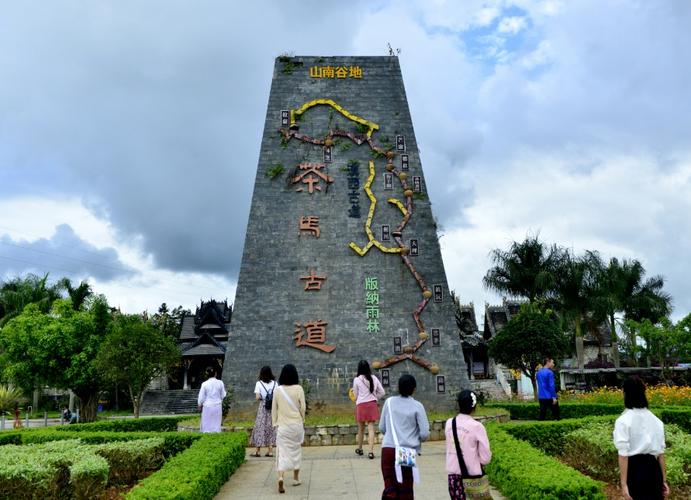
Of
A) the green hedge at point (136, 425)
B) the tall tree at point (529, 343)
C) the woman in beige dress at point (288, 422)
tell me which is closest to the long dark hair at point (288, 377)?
the woman in beige dress at point (288, 422)

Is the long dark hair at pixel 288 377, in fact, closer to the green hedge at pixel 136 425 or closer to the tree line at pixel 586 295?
the green hedge at pixel 136 425

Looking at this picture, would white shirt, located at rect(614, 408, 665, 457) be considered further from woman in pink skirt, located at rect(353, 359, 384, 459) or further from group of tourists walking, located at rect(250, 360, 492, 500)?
woman in pink skirt, located at rect(353, 359, 384, 459)

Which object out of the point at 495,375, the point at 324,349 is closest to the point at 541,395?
the point at 324,349

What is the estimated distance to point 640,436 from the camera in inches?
186

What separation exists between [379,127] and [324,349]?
6412mm

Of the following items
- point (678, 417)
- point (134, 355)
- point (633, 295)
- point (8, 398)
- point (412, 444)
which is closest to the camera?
point (412, 444)

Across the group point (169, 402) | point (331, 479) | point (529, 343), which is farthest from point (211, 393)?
point (169, 402)

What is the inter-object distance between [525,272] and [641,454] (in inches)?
1053

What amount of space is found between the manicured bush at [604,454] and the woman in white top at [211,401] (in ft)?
19.3

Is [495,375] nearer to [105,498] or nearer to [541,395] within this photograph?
[541,395]

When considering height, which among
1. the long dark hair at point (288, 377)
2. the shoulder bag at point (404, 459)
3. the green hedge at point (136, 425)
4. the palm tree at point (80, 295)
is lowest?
the green hedge at point (136, 425)

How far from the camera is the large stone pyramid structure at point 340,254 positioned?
15.1 m

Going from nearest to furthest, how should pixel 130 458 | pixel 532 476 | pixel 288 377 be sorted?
pixel 532 476 < pixel 288 377 < pixel 130 458

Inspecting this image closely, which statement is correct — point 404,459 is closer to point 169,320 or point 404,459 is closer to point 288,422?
point 288,422
